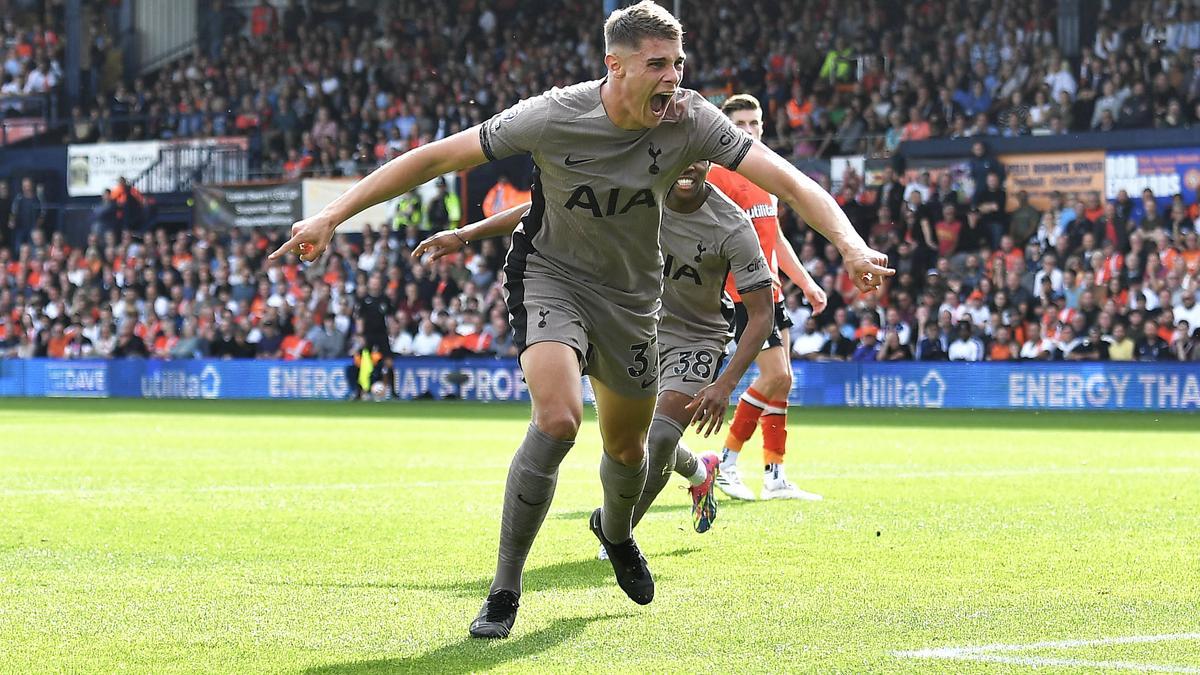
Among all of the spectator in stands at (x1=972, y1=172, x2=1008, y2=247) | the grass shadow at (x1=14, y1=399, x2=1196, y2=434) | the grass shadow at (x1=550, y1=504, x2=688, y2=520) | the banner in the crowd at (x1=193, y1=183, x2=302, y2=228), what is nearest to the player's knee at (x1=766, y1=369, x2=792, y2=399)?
the grass shadow at (x1=550, y1=504, x2=688, y2=520)

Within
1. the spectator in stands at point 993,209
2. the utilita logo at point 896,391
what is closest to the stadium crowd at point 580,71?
the spectator in stands at point 993,209

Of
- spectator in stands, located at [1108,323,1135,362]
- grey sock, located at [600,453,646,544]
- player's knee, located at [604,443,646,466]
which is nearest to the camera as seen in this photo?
player's knee, located at [604,443,646,466]

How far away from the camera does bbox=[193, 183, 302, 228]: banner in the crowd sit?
116 ft

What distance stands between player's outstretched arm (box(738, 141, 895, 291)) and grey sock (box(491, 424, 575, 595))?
3.73 feet

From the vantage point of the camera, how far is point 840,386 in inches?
1057

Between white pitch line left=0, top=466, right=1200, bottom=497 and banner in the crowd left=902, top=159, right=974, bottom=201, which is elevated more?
banner in the crowd left=902, top=159, right=974, bottom=201

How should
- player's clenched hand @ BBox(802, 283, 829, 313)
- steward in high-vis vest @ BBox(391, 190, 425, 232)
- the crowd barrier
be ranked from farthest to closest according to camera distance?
steward in high-vis vest @ BBox(391, 190, 425, 232) → the crowd barrier → player's clenched hand @ BBox(802, 283, 829, 313)

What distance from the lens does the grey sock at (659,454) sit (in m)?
7.85

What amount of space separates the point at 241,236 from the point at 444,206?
17.3 ft

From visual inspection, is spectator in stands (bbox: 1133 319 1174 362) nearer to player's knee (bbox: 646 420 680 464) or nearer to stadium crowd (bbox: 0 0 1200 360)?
stadium crowd (bbox: 0 0 1200 360)

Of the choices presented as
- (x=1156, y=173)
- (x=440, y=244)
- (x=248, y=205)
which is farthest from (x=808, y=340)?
(x=440, y=244)

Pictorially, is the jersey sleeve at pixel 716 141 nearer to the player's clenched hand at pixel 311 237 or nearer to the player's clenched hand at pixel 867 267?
the player's clenched hand at pixel 867 267

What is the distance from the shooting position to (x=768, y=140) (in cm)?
3183

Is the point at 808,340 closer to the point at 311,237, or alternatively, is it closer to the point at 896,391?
the point at 896,391
